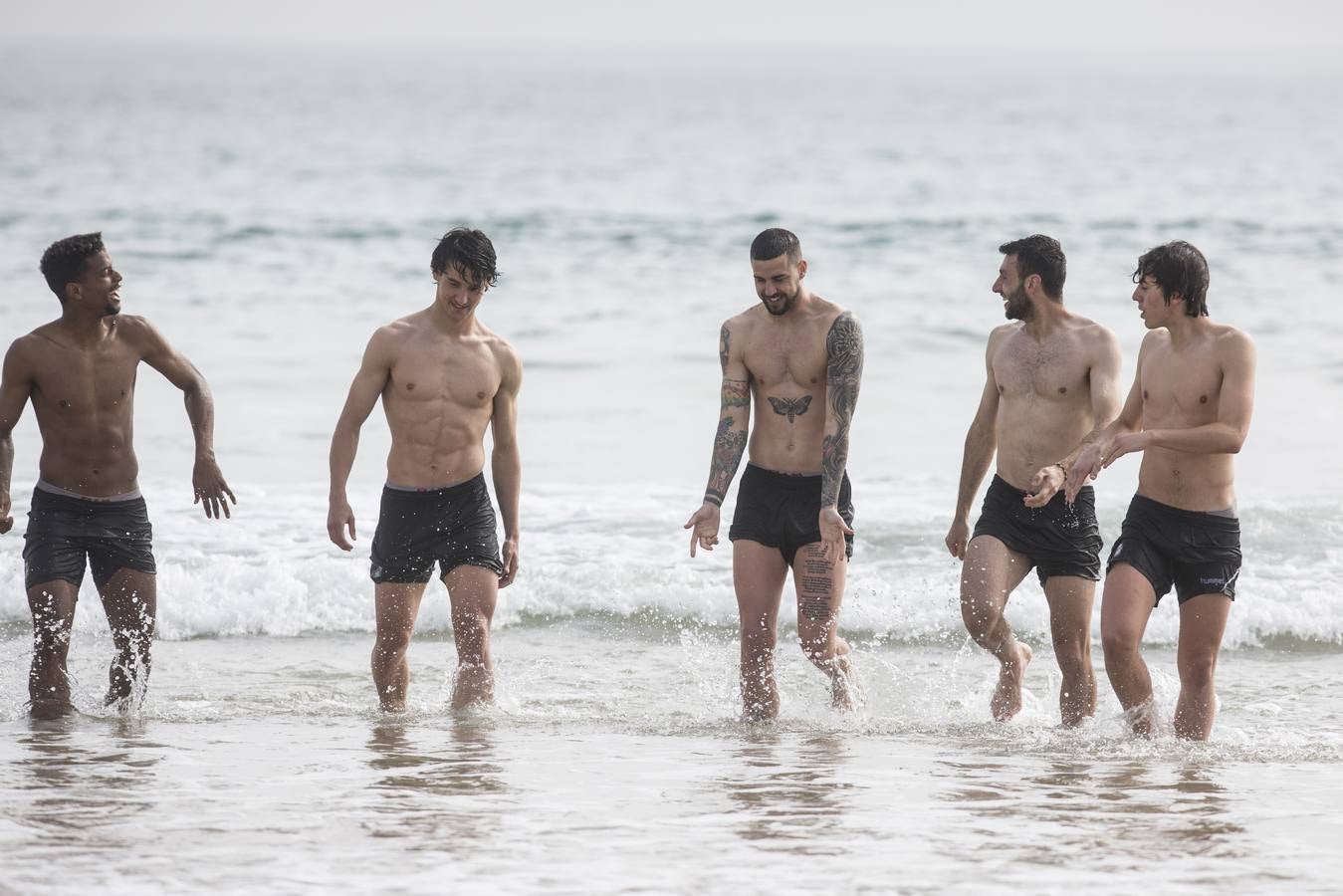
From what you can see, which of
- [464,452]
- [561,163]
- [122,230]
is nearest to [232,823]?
[464,452]

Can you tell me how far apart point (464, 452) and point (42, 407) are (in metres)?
1.59

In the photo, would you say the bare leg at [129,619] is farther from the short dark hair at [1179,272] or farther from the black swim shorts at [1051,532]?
the short dark hair at [1179,272]

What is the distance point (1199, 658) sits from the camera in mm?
5715

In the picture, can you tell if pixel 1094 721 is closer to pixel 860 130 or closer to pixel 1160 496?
pixel 1160 496

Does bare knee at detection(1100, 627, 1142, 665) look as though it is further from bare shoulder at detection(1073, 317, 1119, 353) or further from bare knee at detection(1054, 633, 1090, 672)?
bare shoulder at detection(1073, 317, 1119, 353)

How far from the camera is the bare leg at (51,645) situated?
19.5ft

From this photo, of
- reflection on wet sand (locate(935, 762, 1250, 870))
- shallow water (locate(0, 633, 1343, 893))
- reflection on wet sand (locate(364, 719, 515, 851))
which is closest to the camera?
shallow water (locate(0, 633, 1343, 893))

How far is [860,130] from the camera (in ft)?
224

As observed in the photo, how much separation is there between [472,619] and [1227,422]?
9.35 ft

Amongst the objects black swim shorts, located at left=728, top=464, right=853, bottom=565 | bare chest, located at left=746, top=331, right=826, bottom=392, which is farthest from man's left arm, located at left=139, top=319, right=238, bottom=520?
bare chest, located at left=746, top=331, right=826, bottom=392

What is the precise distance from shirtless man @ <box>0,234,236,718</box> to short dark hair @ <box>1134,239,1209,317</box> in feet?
11.4

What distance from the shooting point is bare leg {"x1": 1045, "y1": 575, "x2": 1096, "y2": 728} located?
608cm

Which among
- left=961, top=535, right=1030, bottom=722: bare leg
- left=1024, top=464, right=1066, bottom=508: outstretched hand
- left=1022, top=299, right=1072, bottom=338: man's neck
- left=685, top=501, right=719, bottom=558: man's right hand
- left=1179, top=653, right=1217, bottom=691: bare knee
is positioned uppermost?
left=1022, top=299, right=1072, bottom=338: man's neck

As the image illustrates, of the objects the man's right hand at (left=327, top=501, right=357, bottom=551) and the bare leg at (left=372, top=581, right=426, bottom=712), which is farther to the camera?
the bare leg at (left=372, top=581, right=426, bottom=712)
